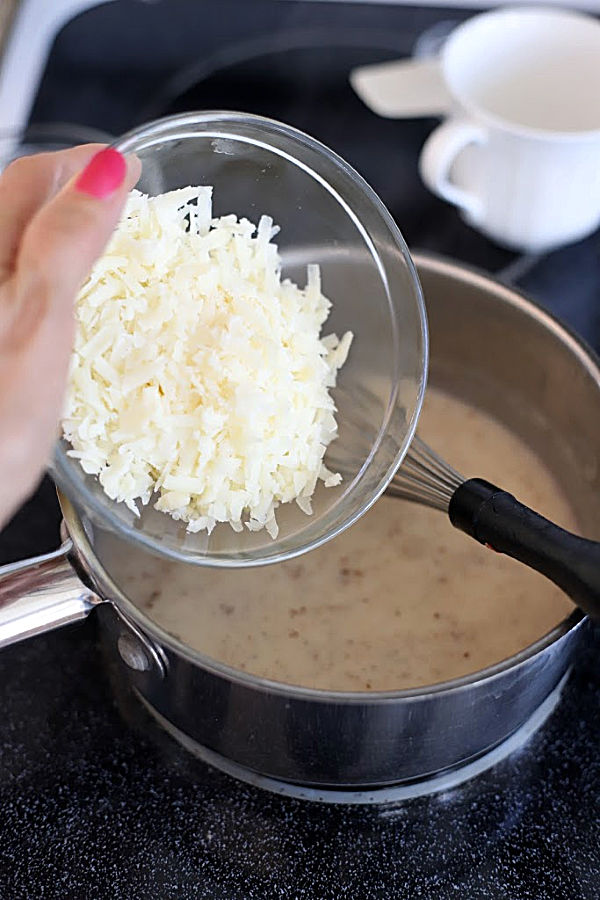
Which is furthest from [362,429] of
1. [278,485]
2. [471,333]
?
[471,333]

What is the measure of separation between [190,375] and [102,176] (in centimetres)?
12

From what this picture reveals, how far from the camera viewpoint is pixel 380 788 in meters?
0.62

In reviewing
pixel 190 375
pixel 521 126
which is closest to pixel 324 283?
pixel 190 375

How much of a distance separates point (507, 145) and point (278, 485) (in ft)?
1.29

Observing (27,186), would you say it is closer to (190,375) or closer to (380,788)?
(190,375)

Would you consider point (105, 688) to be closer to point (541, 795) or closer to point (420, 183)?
point (541, 795)

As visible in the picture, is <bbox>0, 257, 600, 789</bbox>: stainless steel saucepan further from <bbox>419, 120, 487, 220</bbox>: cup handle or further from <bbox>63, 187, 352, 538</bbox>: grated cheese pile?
<bbox>419, 120, 487, 220</bbox>: cup handle

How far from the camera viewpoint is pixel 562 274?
895 mm

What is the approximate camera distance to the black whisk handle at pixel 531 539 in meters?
0.51

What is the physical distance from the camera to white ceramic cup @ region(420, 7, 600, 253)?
82cm

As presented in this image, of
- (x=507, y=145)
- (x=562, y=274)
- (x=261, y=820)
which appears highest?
(x=507, y=145)

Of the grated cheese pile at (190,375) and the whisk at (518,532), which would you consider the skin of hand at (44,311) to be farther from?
the whisk at (518,532)

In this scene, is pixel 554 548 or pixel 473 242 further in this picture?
pixel 473 242

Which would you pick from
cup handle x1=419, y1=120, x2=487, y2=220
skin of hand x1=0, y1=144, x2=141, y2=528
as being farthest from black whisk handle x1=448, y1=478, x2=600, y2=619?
cup handle x1=419, y1=120, x2=487, y2=220
